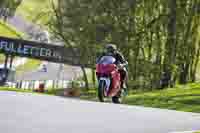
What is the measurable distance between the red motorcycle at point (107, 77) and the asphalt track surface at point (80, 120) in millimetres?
4459

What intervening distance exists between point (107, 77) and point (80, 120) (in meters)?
7.26

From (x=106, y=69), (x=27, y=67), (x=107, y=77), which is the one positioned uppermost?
(x=27, y=67)

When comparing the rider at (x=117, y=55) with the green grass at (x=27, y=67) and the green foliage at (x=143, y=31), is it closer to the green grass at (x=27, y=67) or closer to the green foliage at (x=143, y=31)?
the green foliage at (x=143, y=31)

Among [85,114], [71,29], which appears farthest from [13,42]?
[85,114]

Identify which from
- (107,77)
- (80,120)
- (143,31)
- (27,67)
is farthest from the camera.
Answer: (27,67)

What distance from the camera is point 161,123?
1005cm

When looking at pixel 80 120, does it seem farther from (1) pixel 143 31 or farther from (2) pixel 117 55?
(1) pixel 143 31

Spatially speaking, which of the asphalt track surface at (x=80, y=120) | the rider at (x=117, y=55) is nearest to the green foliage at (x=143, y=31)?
the rider at (x=117, y=55)

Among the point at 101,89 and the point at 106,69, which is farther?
the point at 101,89

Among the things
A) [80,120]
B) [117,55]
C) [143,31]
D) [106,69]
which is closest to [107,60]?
[106,69]

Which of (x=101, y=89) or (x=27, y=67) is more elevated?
(x=27, y=67)

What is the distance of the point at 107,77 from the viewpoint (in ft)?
53.6

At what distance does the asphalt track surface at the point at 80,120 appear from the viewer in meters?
7.97

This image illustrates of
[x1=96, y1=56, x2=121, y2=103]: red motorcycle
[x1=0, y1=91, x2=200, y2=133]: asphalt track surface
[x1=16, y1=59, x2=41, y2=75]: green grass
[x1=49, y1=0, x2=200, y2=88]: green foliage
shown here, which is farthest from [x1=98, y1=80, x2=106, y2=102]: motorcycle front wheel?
[x1=16, y1=59, x2=41, y2=75]: green grass
